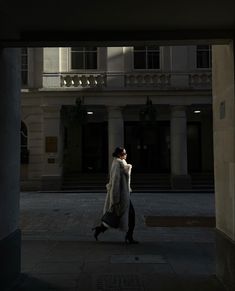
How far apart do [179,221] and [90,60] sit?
15971 millimetres

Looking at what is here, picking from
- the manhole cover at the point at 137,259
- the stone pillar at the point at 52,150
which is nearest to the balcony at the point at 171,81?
the stone pillar at the point at 52,150

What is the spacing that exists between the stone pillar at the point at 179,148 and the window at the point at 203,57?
258cm

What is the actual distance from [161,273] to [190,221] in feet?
21.9

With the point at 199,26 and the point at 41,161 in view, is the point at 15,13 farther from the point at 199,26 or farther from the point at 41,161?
the point at 41,161

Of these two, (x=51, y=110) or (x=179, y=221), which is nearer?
(x=179, y=221)

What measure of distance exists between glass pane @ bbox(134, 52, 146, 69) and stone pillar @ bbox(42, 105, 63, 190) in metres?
4.88

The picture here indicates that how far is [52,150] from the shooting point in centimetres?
2714

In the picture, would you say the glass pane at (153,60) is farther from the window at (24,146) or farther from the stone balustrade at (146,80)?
the window at (24,146)

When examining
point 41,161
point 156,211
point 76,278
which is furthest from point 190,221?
point 41,161

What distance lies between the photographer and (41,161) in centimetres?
2728

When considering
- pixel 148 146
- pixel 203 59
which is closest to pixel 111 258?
pixel 203 59

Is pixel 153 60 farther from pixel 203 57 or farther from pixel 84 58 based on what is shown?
pixel 84 58

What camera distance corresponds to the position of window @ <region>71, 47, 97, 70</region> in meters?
28.1

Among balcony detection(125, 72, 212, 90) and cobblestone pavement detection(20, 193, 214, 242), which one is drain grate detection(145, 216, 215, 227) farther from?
balcony detection(125, 72, 212, 90)
